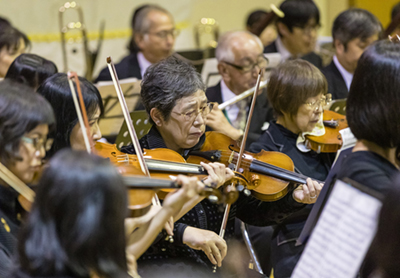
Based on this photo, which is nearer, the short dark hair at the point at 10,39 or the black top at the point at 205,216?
the black top at the point at 205,216

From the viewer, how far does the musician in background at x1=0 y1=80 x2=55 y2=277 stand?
123cm

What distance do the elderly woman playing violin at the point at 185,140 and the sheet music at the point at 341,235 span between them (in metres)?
0.58

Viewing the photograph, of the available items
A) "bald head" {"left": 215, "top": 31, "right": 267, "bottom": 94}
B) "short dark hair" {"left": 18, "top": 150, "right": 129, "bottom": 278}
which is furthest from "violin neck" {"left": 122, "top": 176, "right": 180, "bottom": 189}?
"bald head" {"left": 215, "top": 31, "right": 267, "bottom": 94}

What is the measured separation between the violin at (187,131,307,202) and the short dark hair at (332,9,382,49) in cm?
136

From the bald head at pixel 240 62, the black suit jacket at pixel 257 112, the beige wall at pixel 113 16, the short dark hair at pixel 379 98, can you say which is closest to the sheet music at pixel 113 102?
the black suit jacket at pixel 257 112

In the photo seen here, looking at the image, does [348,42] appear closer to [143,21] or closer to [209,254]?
A: [143,21]

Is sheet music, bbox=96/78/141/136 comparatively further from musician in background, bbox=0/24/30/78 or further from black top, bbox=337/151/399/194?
black top, bbox=337/151/399/194

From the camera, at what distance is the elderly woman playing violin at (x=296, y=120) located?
6.72ft

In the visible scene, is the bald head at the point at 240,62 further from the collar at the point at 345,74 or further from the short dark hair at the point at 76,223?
the short dark hair at the point at 76,223

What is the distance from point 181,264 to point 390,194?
0.86 metres

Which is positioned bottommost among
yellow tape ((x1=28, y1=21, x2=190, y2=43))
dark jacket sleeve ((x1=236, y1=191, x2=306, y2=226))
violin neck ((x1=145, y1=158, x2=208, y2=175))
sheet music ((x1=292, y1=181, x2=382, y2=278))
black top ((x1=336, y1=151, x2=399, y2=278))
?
dark jacket sleeve ((x1=236, y1=191, x2=306, y2=226))

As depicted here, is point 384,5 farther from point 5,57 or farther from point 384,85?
point 384,85

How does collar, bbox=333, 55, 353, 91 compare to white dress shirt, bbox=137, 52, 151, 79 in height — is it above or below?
above

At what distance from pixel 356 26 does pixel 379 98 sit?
1.85m
